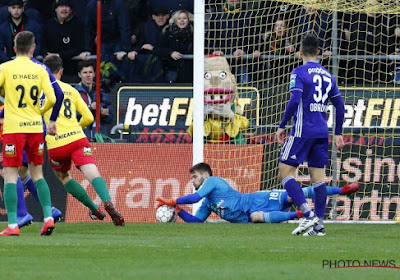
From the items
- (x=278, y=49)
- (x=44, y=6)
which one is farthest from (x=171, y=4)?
(x=278, y=49)

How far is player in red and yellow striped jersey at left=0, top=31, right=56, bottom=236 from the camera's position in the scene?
10.4 m

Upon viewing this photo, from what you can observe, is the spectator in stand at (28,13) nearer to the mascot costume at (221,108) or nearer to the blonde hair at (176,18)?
the blonde hair at (176,18)

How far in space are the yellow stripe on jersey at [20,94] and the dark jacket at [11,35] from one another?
24.3ft

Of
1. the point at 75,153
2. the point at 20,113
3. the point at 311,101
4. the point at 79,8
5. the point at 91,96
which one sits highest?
the point at 79,8

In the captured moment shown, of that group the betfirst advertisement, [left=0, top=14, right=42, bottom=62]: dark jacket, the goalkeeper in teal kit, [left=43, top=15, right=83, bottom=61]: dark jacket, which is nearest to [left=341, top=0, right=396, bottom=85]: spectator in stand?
the betfirst advertisement

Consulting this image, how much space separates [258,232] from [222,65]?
4.19 metres

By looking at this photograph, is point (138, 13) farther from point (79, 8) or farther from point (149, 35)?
point (79, 8)

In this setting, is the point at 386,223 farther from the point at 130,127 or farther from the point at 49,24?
the point at 49,24

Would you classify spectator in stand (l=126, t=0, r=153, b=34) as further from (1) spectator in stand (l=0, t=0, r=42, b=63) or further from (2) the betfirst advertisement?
(2) the betfirst advertisement

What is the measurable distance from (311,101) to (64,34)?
25.6 ft

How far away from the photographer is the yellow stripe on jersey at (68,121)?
12336mm

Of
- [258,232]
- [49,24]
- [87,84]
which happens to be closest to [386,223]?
[258,232]

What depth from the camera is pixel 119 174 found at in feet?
48.5

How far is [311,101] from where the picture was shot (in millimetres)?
11062
